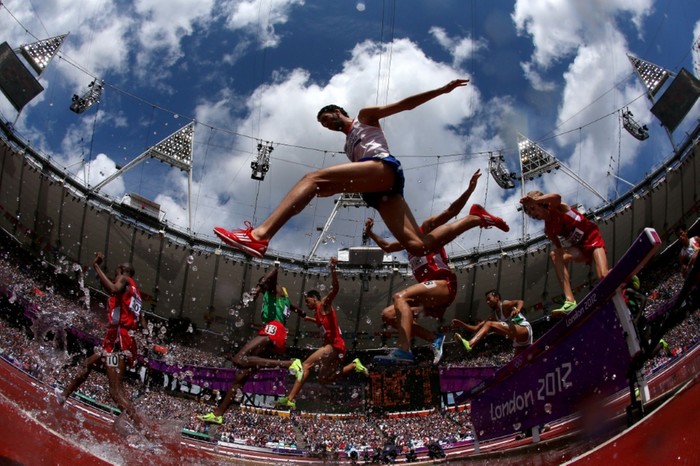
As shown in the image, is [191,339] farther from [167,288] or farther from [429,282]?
[429,282]

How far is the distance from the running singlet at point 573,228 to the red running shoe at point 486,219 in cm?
91

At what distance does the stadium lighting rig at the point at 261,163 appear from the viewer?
3825 cm

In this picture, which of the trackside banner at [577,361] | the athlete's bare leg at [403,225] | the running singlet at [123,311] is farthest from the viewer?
the running singlet at [123,311]

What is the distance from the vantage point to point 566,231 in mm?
6043

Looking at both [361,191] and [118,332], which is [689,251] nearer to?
[361,191]

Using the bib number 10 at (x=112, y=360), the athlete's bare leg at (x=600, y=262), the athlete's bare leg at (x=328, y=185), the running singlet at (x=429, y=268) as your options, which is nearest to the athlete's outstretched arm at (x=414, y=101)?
the athlete's bare leg at (x=328, y=185)

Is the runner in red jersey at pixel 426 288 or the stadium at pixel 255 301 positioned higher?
the stadium at pixel 255 301

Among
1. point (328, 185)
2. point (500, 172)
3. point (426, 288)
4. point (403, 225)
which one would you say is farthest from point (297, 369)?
point (500, 172)

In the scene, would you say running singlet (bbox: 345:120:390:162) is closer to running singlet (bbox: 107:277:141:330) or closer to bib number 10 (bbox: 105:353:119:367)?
running singlet (bbox: 107:277:141:330)

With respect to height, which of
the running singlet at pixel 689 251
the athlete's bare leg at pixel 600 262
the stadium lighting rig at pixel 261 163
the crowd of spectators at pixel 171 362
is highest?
the stadium lighting rig at pixel 261 163

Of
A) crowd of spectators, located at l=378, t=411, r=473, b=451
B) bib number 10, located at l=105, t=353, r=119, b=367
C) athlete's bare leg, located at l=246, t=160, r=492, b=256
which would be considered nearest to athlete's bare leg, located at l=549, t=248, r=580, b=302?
athlete's bare leg, located at l=246, t=160, r=492, b=256

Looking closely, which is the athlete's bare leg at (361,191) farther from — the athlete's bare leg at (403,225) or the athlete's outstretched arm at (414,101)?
the athlete's outstretched arm at (414,101)

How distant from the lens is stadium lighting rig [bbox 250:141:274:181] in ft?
125

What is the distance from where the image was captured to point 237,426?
75.0ft
